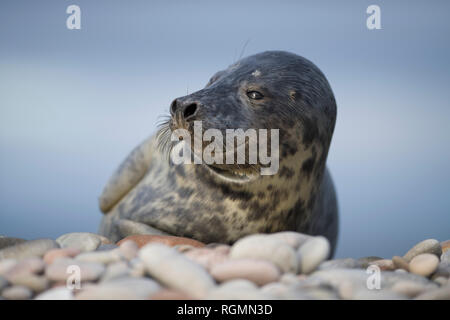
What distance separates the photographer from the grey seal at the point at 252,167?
5.81 feet

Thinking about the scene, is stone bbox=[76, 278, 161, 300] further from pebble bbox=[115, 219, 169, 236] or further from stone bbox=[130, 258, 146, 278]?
pebble bbox=[115, 219, 169, 236]

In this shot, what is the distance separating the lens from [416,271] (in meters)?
1.24

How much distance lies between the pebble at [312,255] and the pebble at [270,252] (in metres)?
0.03

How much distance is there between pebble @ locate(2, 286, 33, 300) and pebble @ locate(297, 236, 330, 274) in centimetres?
58

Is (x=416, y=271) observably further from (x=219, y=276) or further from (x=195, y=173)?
(x=195, y=173)

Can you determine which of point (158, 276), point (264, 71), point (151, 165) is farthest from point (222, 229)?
point (158, 276)

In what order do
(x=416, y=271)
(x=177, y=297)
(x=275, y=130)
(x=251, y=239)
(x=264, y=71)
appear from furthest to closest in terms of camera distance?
(x=264, y=71), (x=275, y=130), (x=416, y=271), (x=251, y=239), (x=177, y=297)

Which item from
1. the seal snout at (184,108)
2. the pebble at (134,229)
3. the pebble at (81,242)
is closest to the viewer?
the pebble at (81,242)

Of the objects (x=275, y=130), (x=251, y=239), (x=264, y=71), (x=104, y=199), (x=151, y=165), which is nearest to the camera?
(x=251, y=239)

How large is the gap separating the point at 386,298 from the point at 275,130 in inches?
36.1

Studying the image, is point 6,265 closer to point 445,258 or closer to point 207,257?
point 207,257

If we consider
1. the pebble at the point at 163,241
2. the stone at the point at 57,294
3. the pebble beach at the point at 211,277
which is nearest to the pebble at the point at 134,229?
the pebble at the point at 163,241

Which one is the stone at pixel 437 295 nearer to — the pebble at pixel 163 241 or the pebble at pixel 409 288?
the pebble at pixel 409 288

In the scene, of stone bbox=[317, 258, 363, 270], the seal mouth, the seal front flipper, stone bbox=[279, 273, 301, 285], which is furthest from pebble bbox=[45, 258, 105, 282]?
the seal front flipper
